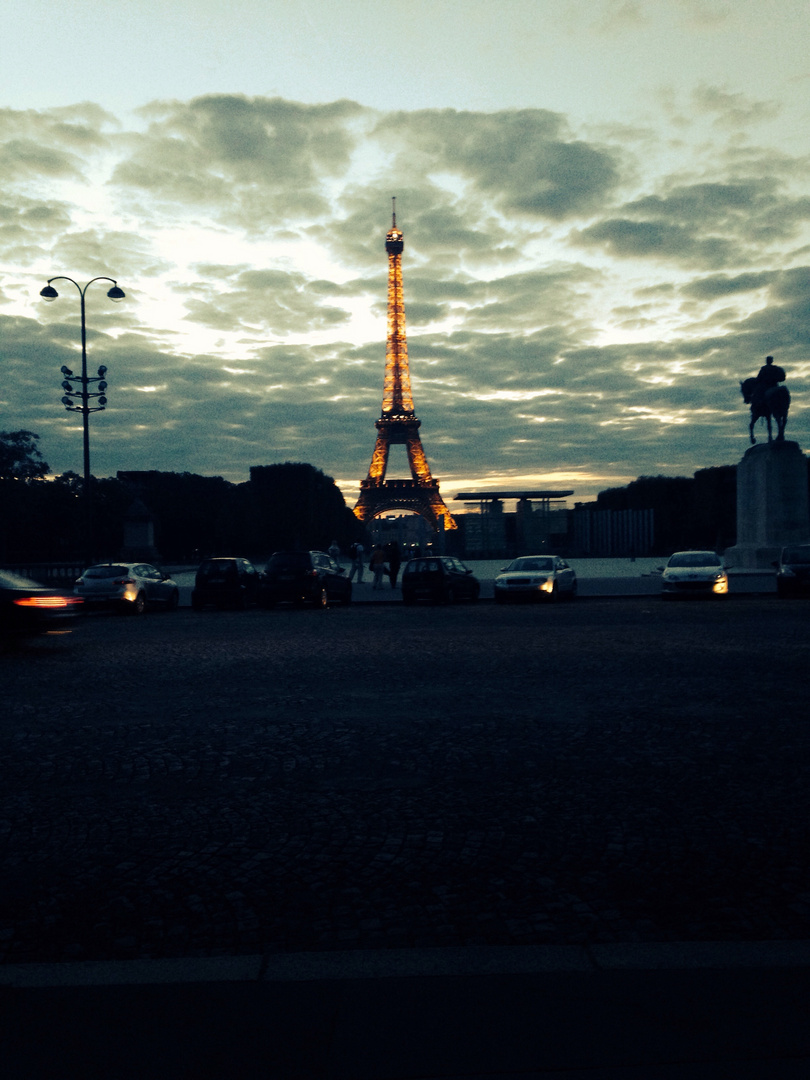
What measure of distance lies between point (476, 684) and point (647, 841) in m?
5.62

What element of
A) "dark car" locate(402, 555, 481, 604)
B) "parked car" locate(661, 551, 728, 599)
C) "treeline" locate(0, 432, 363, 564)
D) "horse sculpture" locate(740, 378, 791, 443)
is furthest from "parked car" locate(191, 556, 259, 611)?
"treeline" locate(0, 432, 363, 564)

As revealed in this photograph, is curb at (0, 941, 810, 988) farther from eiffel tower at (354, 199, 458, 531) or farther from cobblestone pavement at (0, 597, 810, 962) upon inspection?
eiffel tower at (354, 199, 458, 531)

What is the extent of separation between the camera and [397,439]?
81.9 m

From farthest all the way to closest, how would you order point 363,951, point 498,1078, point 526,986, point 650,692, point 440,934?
1. point 650,692
2. point 440,934
3. point 363,951
4. point 526,986
5. point 498,1078

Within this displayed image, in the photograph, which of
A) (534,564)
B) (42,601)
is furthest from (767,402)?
(42,601)

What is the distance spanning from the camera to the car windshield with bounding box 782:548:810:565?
27078mm

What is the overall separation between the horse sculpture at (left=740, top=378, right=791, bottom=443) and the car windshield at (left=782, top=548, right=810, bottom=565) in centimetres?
1130

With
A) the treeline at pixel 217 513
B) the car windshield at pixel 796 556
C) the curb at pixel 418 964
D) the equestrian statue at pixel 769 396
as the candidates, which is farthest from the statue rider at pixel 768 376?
the treeline at pixel 217 513

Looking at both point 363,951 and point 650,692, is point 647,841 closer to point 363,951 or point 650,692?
point 363,951

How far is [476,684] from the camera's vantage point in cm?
1009

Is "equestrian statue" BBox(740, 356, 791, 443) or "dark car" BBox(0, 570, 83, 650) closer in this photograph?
"dark car" BBox(0, 570, 83, 650)

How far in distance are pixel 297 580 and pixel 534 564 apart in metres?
7.21

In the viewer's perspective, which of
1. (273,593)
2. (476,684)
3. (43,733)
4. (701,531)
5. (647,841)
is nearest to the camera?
(647,841)

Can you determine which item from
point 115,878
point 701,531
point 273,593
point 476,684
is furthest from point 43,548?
point 115,878
